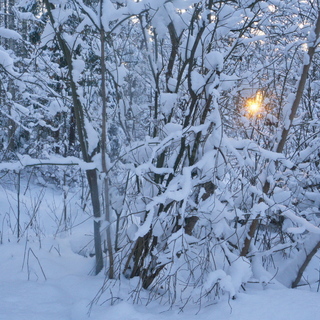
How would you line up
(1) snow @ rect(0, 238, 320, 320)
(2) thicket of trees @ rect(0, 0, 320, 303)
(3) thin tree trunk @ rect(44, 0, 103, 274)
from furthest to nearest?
1. (3) thin tree trunk @ rect(44, 0, 103, 274)
2. (2) thicket of trees @ rect(0, 0, 320, 303)
3. (1) snow @ rect(0, 238, 320, 320)

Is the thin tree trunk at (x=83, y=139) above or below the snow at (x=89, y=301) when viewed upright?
above

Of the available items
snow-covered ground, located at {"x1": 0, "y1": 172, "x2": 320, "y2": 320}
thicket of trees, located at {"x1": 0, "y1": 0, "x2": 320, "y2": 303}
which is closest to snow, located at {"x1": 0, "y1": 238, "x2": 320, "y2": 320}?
snow-covered ground, located at {"x1": 0, "y1": 172, "x2": 320, "y2": 320}

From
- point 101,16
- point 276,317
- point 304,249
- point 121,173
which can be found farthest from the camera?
point 304,249

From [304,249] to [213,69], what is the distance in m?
2.06

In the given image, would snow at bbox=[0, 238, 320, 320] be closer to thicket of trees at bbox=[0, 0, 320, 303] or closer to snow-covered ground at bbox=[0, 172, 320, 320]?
snow-covered ground at bbox=[0, 172, 320, 320]

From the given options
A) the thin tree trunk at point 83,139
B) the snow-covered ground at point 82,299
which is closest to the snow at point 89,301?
the snow-covered ground at point 82,299

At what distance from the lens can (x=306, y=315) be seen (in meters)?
2.12

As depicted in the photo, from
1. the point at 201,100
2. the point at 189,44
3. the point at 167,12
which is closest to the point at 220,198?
the point at 201,100

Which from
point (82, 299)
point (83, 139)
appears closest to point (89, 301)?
point (82, 299)

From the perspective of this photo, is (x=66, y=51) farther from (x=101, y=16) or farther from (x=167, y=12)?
(x=167, y=12)

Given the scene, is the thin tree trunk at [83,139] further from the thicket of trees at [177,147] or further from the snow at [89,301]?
the snow at [89,301]

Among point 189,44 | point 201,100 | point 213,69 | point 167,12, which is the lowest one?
point 201,100

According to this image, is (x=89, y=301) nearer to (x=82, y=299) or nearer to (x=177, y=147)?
(x=82, y=299)

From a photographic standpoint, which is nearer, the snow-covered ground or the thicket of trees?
the snow-covered ground
